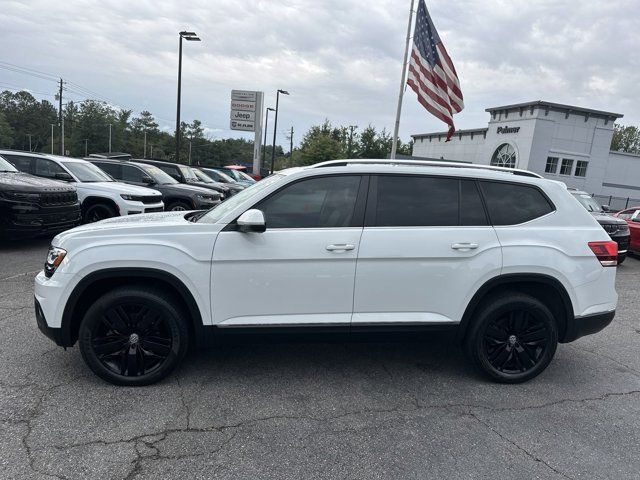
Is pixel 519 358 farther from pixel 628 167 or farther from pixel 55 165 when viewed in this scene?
pixel 628 167

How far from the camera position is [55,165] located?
9.65m

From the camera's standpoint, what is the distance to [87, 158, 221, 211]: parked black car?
11587 millimetres

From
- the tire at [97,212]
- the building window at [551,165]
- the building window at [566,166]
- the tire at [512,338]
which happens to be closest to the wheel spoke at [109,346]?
the tire at [512,338]

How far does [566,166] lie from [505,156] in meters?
5.12

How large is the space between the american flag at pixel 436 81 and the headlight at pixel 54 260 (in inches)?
378

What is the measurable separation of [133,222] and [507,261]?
3.00 metres

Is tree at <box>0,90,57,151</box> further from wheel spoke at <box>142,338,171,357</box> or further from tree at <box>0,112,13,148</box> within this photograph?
wheel spoke at <box>142,338,171,357</box>

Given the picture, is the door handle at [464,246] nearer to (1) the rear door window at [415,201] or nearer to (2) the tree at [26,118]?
(1) the rear door window at [415,201]

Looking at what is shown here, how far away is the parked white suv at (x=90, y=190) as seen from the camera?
927cm

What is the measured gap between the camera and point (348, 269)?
3.30 metres

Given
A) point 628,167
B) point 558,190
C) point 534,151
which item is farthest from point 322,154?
point 558,190

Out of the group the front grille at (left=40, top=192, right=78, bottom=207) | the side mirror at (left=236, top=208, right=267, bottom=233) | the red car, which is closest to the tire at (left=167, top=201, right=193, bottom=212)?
the front grille at (left=40, top=192, right=78, bottom=207)

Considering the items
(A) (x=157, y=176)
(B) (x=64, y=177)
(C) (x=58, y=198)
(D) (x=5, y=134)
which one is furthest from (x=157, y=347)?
(D) (x=5, y=134)

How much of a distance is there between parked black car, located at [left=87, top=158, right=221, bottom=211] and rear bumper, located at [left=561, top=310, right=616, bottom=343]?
9.32 m
